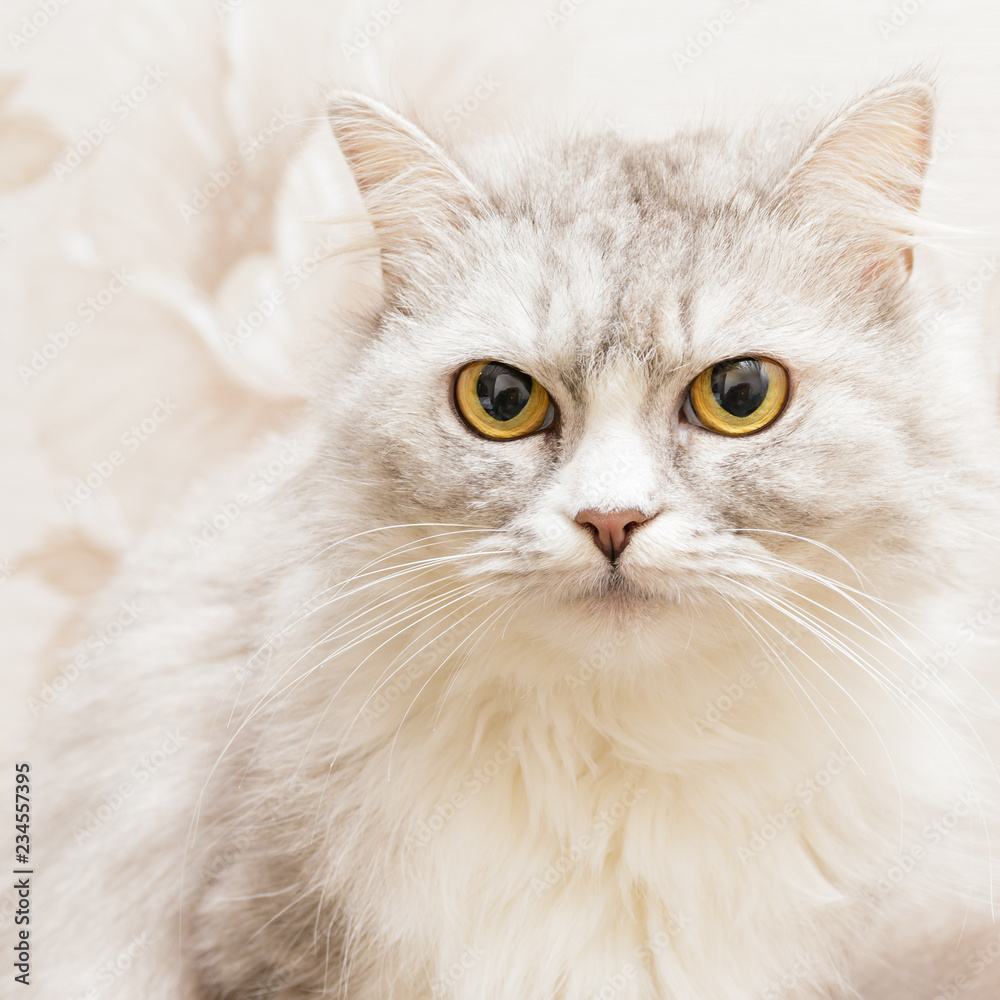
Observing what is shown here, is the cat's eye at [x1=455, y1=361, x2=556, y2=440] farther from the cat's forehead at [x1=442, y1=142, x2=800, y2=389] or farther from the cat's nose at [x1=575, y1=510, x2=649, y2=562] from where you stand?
the cat's nose at [x1=575, y1=510, x2=649, y2=562]

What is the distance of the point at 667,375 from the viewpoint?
918 mm

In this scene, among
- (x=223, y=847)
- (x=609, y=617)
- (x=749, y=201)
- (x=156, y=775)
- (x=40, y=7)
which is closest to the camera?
(x=609, y=617)

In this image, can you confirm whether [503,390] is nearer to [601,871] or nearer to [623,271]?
[623,271]

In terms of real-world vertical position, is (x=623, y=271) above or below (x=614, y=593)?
above

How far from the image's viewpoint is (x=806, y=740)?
1.06m

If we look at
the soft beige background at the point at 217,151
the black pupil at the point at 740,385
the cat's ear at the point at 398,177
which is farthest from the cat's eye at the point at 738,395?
the soft beige background at the point at 217,151

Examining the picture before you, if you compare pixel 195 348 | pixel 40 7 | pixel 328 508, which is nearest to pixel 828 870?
pixel 328 508

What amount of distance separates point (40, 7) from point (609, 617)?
156 centimetres

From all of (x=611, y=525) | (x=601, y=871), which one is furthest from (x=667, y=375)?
(x=601, y=871)

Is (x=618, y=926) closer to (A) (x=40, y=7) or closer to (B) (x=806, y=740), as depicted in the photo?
(B) (x=806, y=740)

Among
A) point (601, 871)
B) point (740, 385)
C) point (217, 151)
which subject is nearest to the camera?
point (740, 385)

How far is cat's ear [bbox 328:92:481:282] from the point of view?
3.48ft

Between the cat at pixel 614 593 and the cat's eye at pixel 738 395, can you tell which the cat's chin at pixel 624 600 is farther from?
the cat's eye at pixel 738 395

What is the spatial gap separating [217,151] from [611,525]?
1.15 m
